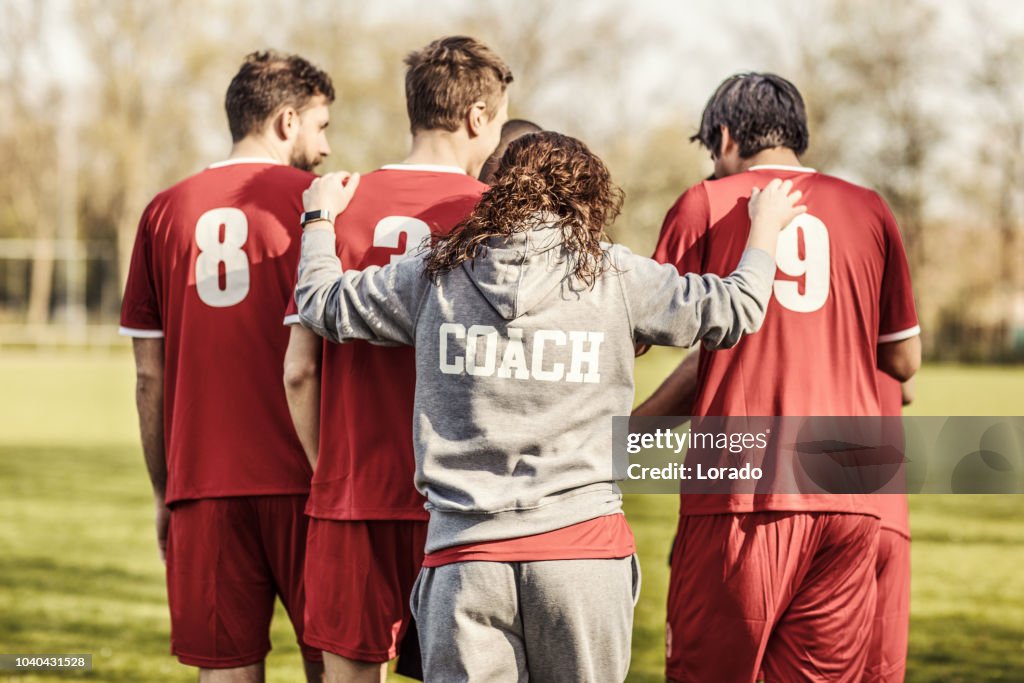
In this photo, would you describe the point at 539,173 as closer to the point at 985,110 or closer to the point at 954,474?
the point at 954,474

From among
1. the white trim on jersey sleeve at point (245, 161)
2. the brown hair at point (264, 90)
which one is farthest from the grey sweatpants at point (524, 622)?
the brown hair at point (264, 90)

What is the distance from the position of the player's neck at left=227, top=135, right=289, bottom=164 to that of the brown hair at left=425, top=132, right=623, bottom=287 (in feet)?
4.26

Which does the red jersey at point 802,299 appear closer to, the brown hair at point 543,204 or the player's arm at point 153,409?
the brown hair at point 543,204

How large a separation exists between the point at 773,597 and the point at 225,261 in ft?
6.59

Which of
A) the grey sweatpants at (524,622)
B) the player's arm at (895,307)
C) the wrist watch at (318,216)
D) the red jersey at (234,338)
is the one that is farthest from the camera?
the red jersey at (234,338)

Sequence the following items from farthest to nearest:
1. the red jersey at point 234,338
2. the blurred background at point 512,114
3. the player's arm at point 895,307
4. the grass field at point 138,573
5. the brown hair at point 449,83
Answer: the blurred background at point 512,114 < the grass field at point 138,573 < the red jersey at point 234,338 < the player's arm at point 895,307 < the brown hair at point 449,83

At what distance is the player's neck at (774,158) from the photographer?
3.56 m

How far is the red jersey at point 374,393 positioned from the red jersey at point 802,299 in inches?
29.6

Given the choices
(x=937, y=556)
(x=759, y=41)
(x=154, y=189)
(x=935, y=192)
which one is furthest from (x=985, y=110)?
(x=937, y=556)

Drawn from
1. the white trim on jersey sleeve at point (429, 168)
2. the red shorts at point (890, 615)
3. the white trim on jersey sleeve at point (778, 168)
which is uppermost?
the white trim on jersey sleeve at point (778, 168)

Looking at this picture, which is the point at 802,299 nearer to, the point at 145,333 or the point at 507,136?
the point at 507,136

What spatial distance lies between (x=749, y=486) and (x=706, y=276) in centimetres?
71

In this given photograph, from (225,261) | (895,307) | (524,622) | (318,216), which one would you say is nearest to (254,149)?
(225,261)

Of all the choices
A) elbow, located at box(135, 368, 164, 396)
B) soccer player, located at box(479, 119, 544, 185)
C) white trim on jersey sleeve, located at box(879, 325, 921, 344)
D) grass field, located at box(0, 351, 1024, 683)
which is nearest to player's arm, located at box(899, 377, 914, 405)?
white trim on jersey sleeve, located at box(879, 325, 921, 344)
